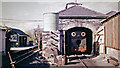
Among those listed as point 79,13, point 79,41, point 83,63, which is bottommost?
point 83,63

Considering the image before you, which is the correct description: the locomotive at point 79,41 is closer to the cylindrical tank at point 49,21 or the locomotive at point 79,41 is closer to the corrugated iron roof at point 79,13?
the corrugated iron roof at point 79,13

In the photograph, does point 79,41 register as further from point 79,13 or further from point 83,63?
point 83,63

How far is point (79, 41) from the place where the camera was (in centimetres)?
1266

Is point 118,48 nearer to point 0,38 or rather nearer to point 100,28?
point 100,28

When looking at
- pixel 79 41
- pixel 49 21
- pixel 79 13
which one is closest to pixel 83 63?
pixel 49 21

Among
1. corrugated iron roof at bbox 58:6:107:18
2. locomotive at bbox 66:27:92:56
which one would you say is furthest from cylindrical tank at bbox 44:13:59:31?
locomotive at bbox 66:27:92:56

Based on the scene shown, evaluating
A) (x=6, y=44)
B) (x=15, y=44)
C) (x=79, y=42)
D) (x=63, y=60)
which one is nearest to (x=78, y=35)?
(x=79, y=42)

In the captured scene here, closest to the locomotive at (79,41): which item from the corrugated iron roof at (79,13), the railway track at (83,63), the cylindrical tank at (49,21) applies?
the corrugated iron roof at (79,13)

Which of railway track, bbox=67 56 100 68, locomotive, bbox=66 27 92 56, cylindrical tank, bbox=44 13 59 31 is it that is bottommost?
railway track, bbox=67 56 100 68

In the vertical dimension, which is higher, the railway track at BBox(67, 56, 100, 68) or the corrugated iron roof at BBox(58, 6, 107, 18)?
the corrugated iron roof at BBox(58, 6, 107, 18)

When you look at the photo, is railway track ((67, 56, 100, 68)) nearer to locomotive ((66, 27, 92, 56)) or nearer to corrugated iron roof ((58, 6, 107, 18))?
locomotive ((66, 27, 92, 56))

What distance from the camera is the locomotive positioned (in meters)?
12.6

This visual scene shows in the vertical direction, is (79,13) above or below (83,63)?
above

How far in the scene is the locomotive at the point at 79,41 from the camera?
12578 mm
